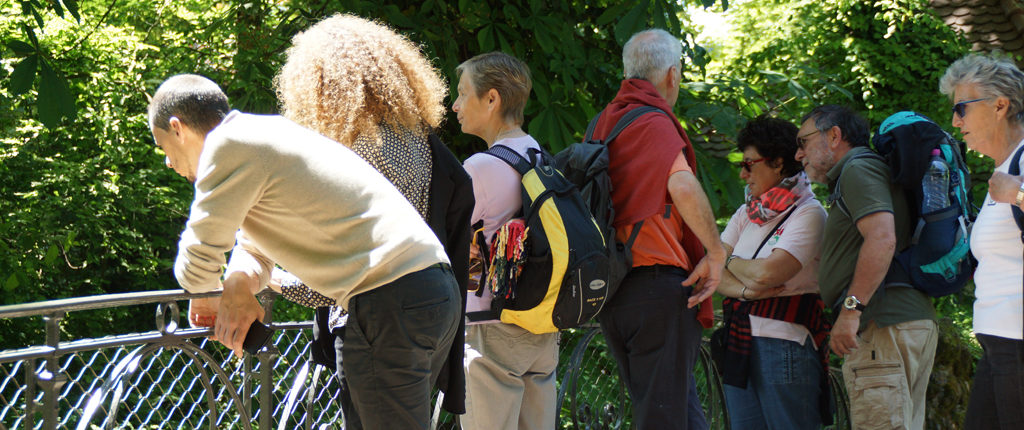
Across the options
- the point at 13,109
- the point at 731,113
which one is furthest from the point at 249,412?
the point at 13,109

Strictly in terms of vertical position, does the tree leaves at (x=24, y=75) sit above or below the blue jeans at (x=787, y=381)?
above

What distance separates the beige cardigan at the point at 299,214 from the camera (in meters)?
1.99

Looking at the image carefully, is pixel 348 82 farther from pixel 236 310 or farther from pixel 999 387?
pixel 999 387

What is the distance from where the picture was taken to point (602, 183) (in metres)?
3.20

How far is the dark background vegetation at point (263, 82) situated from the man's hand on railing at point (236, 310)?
2.03m

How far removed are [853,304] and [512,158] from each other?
145 cm

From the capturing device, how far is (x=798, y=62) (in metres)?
10.4

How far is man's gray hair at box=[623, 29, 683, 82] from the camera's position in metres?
3.46

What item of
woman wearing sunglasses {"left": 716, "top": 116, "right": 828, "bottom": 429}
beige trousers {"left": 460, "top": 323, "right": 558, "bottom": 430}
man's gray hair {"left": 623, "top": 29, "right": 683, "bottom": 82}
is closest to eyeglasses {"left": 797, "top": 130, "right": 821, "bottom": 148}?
woman wearing sunglasses {"left": 716, "top": 116, "right": 828, "bottom": 429}

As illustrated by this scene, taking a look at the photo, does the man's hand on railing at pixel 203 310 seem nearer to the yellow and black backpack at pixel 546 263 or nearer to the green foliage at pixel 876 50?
the yellow and black backpack at pixel 546 263

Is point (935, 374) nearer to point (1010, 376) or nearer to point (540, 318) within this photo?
point (1010, 376)

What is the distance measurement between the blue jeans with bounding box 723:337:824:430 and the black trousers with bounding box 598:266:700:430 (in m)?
0.49

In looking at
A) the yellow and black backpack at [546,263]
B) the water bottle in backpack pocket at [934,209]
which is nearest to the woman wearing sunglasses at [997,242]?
the water bottle in backpack pocket at [934,209]

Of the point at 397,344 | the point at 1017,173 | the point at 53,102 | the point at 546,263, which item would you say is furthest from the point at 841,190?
the point at 53,102
